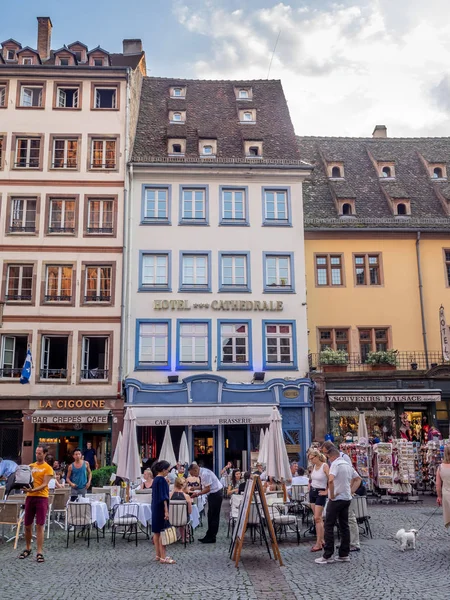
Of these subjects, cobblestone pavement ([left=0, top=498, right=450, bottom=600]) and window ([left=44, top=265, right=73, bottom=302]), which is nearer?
cobblestone pavement ([left=0, top=498, right=450, bottom=600])

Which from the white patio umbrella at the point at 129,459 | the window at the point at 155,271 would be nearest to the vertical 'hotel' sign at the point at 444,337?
the window at the point at 155,271

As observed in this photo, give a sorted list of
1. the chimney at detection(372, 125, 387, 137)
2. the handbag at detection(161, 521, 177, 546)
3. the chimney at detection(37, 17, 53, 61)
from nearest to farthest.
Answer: the handbag at detection(161, 521, 177, 546)
the chimney at detection(37, 17, 53, 61)
the chimney at detection(372, 125, 387, 137)

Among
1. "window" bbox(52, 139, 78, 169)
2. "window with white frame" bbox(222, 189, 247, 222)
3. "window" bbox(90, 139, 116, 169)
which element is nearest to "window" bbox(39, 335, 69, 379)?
"window" bbox(52, 139, 78, 169)

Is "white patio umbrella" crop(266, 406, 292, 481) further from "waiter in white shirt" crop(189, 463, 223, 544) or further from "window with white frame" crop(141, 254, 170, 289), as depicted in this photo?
"window with white frame" crop(141, 254, 170, 289)

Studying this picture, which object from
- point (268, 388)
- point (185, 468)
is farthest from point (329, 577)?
point (268, 388)

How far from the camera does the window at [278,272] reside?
27688 millimetres

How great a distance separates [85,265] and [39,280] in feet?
6.50

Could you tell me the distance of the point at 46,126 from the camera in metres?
28.5

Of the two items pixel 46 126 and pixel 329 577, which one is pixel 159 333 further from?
pixel 329 577

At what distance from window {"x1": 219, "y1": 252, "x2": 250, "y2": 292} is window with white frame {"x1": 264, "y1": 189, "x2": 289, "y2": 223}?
6.79 ft

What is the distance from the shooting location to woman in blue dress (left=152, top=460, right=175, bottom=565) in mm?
10727

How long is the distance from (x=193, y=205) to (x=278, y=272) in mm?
4775

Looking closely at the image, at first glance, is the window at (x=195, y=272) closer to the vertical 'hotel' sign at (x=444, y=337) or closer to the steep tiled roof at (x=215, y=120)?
the steep tiled roof at (x=215, y=120)

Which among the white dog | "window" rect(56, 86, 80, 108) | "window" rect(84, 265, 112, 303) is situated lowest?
the white dog
